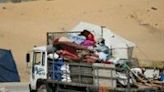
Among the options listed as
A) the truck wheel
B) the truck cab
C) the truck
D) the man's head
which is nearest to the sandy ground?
the truck cab

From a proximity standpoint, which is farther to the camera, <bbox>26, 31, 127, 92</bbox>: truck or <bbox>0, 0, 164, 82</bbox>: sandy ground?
<bbox>0, 0, 164, 82</bbox>: sandy ground

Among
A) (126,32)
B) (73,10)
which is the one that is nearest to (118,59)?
(126,32)

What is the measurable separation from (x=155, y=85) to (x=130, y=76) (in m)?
0.85

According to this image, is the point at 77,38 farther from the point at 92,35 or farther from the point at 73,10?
the point at 73,10

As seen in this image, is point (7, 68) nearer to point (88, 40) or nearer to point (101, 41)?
point (101, 41)

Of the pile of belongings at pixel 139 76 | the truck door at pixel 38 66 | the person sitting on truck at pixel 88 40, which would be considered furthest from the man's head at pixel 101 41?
the truck door at pixel 38 66

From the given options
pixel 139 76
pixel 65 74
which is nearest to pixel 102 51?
pixel 65 74

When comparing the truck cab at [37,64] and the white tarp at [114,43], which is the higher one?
Result: the white tarp at [114,43]

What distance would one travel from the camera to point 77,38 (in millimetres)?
21938

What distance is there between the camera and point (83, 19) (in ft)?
192

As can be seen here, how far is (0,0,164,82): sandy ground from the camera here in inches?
1992

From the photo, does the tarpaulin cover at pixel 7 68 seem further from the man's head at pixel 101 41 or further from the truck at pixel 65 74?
the man's head at pixel 101 41

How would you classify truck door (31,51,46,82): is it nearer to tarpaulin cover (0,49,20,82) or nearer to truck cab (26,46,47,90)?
truck cab (26,46,47,90)

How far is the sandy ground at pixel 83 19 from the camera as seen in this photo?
5059cm
